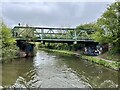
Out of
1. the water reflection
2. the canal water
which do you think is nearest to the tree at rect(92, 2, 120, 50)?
the canal water

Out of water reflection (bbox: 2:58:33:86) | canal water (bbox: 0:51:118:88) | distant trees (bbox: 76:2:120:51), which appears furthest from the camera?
distant trees (bbox: 76:2:120:51)

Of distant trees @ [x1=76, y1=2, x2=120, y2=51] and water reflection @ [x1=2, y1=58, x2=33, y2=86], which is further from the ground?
distant trees @ [x1=76, y1=2, x2=120, y2=51]

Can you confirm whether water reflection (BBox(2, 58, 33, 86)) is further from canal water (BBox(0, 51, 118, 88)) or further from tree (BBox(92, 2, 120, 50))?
tree (BBox(92, 2, 120, 50))

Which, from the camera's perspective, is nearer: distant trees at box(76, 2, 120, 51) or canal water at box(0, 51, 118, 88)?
canal water at box(0, 51, 118, 88)

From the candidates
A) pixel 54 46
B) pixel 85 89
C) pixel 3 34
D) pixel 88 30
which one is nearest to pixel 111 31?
pixel 85 89

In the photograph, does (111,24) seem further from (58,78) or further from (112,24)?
(58,78)

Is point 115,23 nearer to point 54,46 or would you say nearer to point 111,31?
point 111,31

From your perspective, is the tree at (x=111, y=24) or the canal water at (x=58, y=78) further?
the tree at (x=111, y=24)

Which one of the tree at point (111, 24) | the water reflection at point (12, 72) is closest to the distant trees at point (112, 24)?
the tree at point (111, 24)

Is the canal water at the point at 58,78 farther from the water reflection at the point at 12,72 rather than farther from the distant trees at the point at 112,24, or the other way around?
the distant trees at the point at 112,24

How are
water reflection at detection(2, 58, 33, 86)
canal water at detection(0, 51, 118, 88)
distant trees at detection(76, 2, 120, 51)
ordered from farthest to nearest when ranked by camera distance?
distant trees at detection(76, 2, 120, 51) < water reflection at detection(2, 58, 33, 86) < canal water at detection(0, 51, 118, 88)

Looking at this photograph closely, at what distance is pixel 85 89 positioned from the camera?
21.1m

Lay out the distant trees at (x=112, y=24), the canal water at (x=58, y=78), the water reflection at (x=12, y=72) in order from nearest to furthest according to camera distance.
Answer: the canal water at (x=58, y=78) < the water reflection at (x=12, y=72) < the distant trees at (x=112, y=24)

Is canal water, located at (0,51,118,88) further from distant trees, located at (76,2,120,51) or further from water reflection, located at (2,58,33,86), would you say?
distant trees, located at (76,2,120,51)
